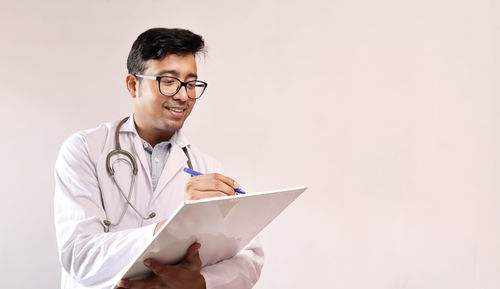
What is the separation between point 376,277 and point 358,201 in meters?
0.38

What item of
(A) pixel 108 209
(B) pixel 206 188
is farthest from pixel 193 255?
(A) pixel 108 209

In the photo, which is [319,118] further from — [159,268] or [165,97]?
[159,268]

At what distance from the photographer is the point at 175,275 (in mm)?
1336

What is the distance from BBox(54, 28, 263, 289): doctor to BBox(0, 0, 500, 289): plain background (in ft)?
2.99

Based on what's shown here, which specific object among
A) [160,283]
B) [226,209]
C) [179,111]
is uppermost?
[179,111]

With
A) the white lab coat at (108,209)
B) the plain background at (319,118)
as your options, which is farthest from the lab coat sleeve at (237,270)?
the plain background at (319,118)

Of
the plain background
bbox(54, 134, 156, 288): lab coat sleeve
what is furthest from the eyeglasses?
the plain background

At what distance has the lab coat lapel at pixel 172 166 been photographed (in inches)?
68.9

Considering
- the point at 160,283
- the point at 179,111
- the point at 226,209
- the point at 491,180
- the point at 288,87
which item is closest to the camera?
the point at 226,209

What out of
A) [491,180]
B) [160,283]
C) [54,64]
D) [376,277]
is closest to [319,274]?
[376,277]

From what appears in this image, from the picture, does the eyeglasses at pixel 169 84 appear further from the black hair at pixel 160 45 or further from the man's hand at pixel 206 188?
the man's hand at pixel 206 188

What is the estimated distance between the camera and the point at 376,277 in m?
2.67

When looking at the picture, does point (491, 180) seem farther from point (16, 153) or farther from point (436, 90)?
A: point (16, 153)

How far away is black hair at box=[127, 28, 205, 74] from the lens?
1.74 meters
